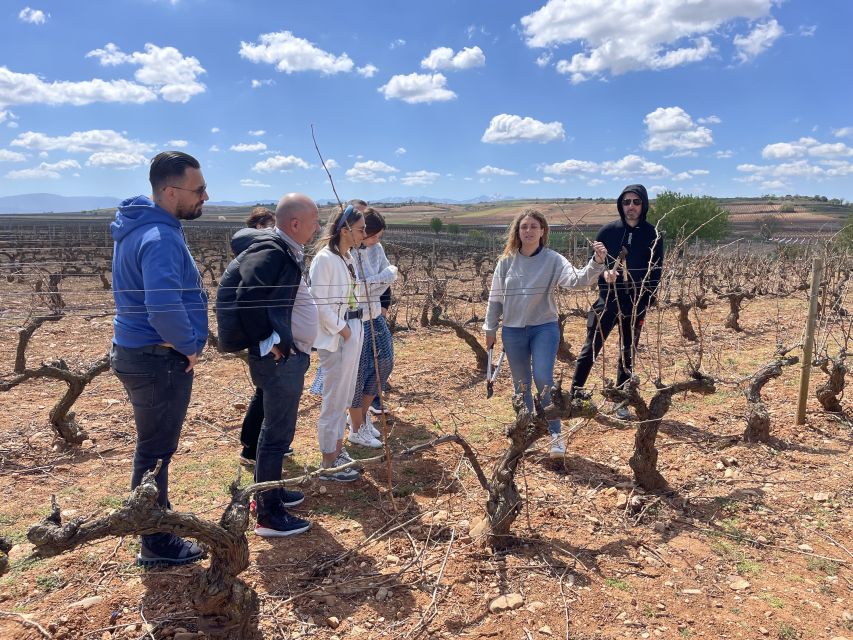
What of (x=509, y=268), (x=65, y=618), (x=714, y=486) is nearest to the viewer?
(x=65, y=618)

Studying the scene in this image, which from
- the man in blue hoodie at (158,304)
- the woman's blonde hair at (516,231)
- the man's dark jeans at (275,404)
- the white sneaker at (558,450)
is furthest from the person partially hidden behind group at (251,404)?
the white sneaker at (558,450)

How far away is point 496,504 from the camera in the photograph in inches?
97.7

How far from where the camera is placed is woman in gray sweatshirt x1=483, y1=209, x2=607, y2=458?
3238mm

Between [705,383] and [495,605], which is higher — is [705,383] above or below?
above

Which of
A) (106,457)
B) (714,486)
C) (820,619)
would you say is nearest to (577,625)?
(820,619)

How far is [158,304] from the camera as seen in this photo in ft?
6.72

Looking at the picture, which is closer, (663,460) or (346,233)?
(346,233)

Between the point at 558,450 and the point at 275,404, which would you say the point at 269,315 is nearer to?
the point at 275,404

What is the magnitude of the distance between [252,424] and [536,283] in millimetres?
1899

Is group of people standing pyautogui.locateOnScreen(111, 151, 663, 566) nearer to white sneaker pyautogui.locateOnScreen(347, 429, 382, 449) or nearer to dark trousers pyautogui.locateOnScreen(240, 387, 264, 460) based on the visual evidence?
dark trousers pyautogui.locateOnScreen(240, 387, 264, 460)

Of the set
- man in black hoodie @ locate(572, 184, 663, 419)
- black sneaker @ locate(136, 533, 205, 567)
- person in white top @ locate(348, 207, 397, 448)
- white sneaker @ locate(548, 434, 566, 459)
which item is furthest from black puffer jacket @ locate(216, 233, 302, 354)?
man in black hoodie @ locate(572, 184, 663, 419)

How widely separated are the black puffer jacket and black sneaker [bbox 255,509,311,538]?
0.84m

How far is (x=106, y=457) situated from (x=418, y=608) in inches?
111

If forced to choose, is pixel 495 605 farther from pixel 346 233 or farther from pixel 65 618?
pixel 346 233
